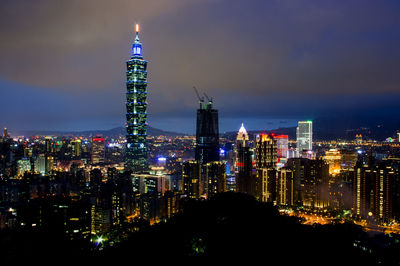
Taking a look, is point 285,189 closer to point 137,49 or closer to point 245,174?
point 245,174

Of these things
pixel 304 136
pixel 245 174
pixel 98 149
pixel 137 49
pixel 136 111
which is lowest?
pixel 245 174

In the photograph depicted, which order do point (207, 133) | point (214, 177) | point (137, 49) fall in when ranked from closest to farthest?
point (214, 177)
point (137, 49)
point (207, 133)

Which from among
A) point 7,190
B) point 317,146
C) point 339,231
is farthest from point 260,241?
point 317,146

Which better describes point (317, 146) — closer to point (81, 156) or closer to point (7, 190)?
point (81, 156)

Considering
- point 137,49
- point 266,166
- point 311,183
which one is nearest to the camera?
point 311,183


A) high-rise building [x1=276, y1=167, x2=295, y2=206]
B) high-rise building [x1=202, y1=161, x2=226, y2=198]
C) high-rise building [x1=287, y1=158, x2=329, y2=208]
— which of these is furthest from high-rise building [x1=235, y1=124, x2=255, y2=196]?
high-rise building [x1=287, y1=158, x2=329, y2=208]

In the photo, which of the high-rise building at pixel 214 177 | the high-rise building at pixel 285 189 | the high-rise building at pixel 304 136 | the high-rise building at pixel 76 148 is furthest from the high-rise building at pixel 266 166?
the high-rise building at pixel 76 148

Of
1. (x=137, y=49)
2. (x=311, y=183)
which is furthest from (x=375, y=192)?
(x=137, y=49)

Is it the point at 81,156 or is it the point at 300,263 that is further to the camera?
the point at 81,156
